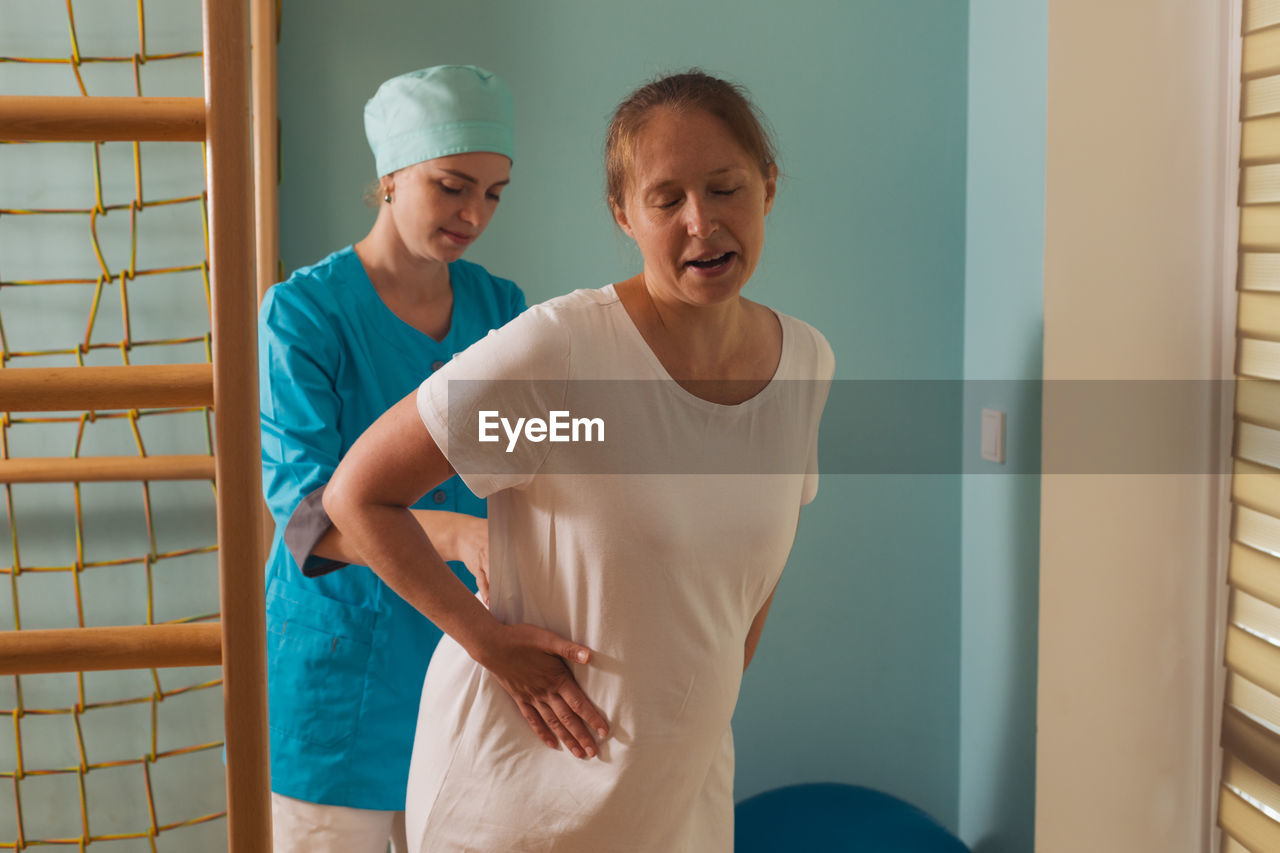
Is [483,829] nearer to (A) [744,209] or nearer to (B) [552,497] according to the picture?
(B) [552,497]

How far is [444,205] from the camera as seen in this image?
1.42 metres

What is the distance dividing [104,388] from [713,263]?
1.90ft

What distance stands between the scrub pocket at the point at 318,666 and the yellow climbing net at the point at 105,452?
1.61 ft

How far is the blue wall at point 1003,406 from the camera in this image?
5.55 ft

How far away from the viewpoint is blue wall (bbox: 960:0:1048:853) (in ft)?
5.55

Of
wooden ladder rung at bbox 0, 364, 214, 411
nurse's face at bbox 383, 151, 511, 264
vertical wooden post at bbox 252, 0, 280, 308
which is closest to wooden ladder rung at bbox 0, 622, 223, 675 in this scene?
wooden ladder rung at bbox 0, 364, 214, 411

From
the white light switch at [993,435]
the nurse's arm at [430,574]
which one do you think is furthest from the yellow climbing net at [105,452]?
the white light switch at [993,435]

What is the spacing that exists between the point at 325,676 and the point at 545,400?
650mm

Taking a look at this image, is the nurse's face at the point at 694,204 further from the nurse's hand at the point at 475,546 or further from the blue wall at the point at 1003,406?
the blue wall at the point at 1003,406

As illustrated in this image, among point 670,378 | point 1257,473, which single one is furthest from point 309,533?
point 1257,473

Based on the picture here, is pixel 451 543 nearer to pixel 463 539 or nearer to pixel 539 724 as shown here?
pixel 463 539

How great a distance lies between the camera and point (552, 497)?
0.99 m

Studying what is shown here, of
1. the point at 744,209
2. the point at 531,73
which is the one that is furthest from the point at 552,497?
the point at 531,73

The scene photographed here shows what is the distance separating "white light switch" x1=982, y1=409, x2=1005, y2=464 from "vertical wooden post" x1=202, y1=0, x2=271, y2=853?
4.71 feet
